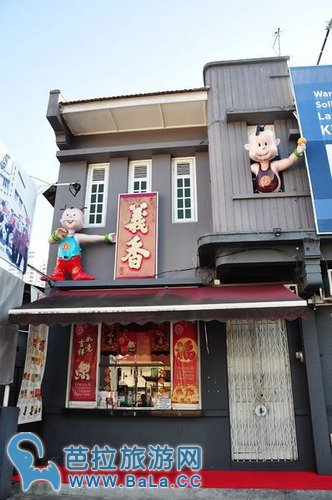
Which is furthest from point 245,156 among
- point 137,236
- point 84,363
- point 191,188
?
point 84,363

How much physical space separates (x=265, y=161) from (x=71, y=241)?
15.8ft

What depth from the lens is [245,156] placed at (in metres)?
8.73

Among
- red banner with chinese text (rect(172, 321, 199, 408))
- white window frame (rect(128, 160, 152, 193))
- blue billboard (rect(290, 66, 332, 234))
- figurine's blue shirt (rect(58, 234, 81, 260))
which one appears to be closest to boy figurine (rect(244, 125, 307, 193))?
blue billboard (rect(290, 66, 332, 234))

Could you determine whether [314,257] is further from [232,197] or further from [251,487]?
[251,487]

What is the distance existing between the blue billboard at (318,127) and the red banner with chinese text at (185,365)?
3545mm

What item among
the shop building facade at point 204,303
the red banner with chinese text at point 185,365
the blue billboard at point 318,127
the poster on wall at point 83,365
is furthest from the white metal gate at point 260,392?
the poster on wall at point 83,365

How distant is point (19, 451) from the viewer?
6820 millimetres

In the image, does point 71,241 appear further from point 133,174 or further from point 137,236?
point 133,174

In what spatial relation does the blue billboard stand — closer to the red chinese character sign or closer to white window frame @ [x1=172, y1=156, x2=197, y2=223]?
white window frame @ [x1=172, y1=156, x2=197, y2=223]

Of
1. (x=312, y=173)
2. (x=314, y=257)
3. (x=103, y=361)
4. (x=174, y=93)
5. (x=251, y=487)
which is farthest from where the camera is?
(x=174, y=93)

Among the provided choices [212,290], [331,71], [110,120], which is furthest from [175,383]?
[331,71]

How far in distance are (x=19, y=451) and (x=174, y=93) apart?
27.9 feet

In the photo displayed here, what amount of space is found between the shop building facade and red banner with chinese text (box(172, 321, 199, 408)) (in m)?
0.02

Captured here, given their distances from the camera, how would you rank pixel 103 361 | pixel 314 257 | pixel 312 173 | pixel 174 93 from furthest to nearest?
pixel 174 93, pixel 103 361, pixel 312 173, pixel 314 257
